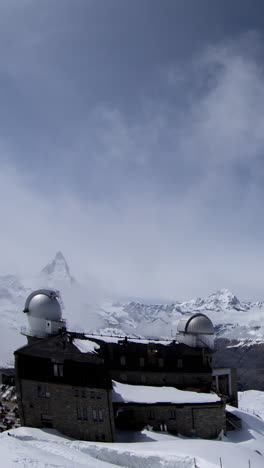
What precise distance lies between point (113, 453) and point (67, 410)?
9.72m

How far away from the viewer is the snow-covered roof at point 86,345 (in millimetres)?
57938

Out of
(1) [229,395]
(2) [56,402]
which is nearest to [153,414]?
(2) [56,402]

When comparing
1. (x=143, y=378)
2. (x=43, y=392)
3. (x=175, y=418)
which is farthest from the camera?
(x=143, y=378)

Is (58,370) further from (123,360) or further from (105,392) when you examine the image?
(123,360)

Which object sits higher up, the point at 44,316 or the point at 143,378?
the point at 44,316

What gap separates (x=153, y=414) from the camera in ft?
185

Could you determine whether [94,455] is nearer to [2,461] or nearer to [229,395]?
[2,461]

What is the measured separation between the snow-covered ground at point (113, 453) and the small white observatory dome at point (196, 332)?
80.9 ft

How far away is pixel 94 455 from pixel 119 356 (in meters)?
23.8

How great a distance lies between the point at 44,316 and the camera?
229 ft

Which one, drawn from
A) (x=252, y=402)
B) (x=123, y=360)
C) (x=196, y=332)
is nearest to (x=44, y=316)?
(x=123, y=360)

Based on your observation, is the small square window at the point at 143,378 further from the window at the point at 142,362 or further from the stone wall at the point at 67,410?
the stone wall at the point at 67,410

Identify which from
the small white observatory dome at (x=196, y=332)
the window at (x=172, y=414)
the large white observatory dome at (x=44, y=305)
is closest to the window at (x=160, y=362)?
the small white observatory dome at (x=196, y=332)

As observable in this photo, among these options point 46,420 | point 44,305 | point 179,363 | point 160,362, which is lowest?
point 46,420
